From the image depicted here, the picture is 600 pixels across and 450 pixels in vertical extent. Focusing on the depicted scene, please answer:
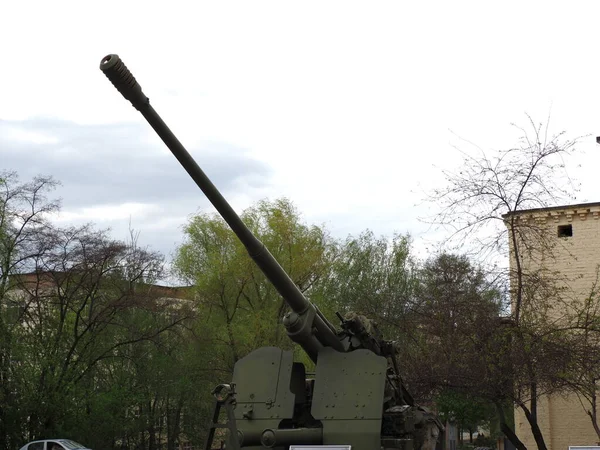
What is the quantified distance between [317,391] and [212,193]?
307 centimetres

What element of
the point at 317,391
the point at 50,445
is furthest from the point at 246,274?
the point at 317,391

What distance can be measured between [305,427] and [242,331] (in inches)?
714

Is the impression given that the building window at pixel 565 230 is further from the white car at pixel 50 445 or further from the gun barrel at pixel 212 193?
the gun barrel at pixel 212 193

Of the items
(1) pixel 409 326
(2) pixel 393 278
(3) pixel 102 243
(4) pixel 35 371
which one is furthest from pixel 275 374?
(2) pixel 393 278

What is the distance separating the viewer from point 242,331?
29.2 meters

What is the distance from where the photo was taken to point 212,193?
9.93m

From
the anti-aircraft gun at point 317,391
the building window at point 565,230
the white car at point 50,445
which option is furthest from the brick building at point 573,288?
the anti-aircraft gun at point 317,391

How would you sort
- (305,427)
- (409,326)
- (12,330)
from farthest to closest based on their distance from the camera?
(12,330)
(409,326)
(305,427)

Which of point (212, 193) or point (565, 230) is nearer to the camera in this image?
point (212, 193)

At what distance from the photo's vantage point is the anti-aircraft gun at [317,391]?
10680mm

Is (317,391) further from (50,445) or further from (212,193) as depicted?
(50,445)

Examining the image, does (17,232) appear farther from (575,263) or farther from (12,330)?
(575,263)

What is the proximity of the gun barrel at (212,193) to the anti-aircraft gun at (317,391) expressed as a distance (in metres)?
0.01

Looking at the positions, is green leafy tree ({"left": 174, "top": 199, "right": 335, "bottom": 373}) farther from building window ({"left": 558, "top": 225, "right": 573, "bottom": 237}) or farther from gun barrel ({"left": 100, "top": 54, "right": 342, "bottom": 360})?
gun barrel ({"left": 100, "top": 54, "right": 342, "bottom": 360})
